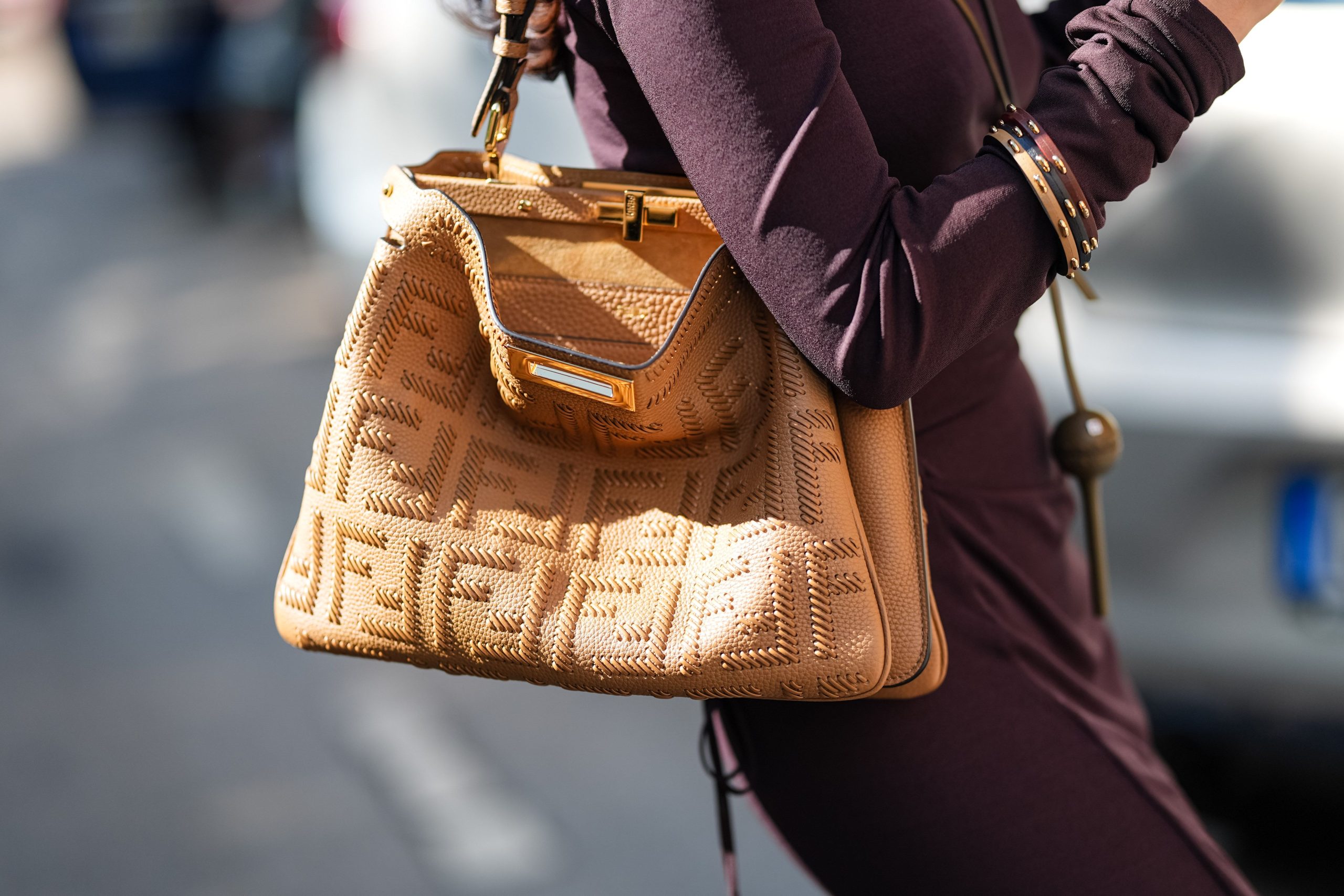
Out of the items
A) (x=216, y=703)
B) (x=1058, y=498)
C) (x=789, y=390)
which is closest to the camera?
(x=789, y=390)

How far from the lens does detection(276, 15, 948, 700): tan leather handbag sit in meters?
1.01

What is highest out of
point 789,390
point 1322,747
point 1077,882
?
point 789,390

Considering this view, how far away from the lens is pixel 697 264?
1057mm

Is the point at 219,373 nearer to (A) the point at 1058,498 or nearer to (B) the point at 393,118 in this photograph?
(B) the point at 393,118

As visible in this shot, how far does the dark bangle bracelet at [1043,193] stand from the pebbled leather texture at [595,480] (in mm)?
188

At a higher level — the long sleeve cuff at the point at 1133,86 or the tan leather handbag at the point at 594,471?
the long sleeve cuff at the point at 1133,86

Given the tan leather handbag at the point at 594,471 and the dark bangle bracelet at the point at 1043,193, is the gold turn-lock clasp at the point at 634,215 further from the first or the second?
the dark bangle bracelet at the point at 1043,193

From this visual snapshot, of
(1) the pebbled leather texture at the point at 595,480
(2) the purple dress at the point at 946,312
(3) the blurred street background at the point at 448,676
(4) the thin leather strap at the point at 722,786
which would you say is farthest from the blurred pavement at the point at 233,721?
(1) the pebbled leather texture at the point at 595,480

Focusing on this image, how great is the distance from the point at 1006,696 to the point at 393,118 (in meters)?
3.18

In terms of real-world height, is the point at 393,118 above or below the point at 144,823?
above

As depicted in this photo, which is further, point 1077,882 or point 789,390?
point 1077,882

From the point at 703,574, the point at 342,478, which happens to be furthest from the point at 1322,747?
the point at 342,478

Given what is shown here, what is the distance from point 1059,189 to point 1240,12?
8.0 inches

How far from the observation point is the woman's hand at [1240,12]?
969 mm
